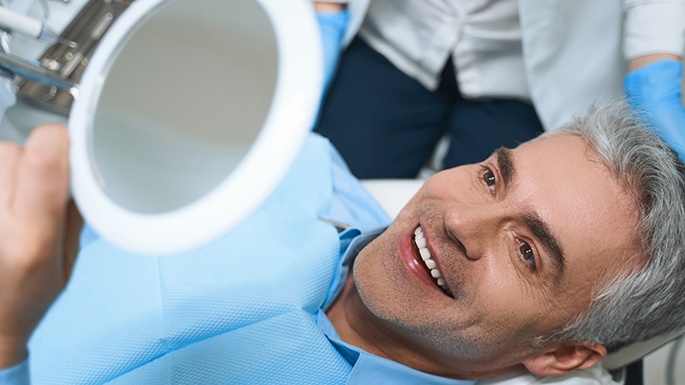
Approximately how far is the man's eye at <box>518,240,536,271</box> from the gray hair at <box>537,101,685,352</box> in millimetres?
111

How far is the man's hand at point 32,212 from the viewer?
1.78 feet

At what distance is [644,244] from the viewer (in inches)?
35.5

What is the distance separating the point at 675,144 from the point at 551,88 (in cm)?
45

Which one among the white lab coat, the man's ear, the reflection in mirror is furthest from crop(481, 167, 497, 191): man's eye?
the reflection in mirror

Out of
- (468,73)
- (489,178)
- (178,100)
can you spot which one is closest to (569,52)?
(468,73)

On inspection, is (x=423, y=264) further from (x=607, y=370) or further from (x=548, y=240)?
(x=607, y=370)

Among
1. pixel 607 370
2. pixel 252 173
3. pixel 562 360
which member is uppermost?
pixel 252 173

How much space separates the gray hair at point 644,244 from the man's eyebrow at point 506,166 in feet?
0.43

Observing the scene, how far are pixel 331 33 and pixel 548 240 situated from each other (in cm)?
77

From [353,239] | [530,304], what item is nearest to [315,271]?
[353,239]

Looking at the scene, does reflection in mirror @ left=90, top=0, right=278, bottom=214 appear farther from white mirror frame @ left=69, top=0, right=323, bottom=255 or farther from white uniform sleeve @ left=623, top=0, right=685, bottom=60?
white uniform sleeve @ left=623, top=0, right=685, bottom=60

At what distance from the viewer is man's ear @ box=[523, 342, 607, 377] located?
1015mm

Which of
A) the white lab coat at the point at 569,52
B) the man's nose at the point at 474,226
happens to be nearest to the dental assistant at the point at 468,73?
the white lab coat at the point at 569,52

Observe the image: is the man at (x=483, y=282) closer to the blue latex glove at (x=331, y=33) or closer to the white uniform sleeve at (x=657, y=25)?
the white uniform sleeve at (x=657, y=25)
